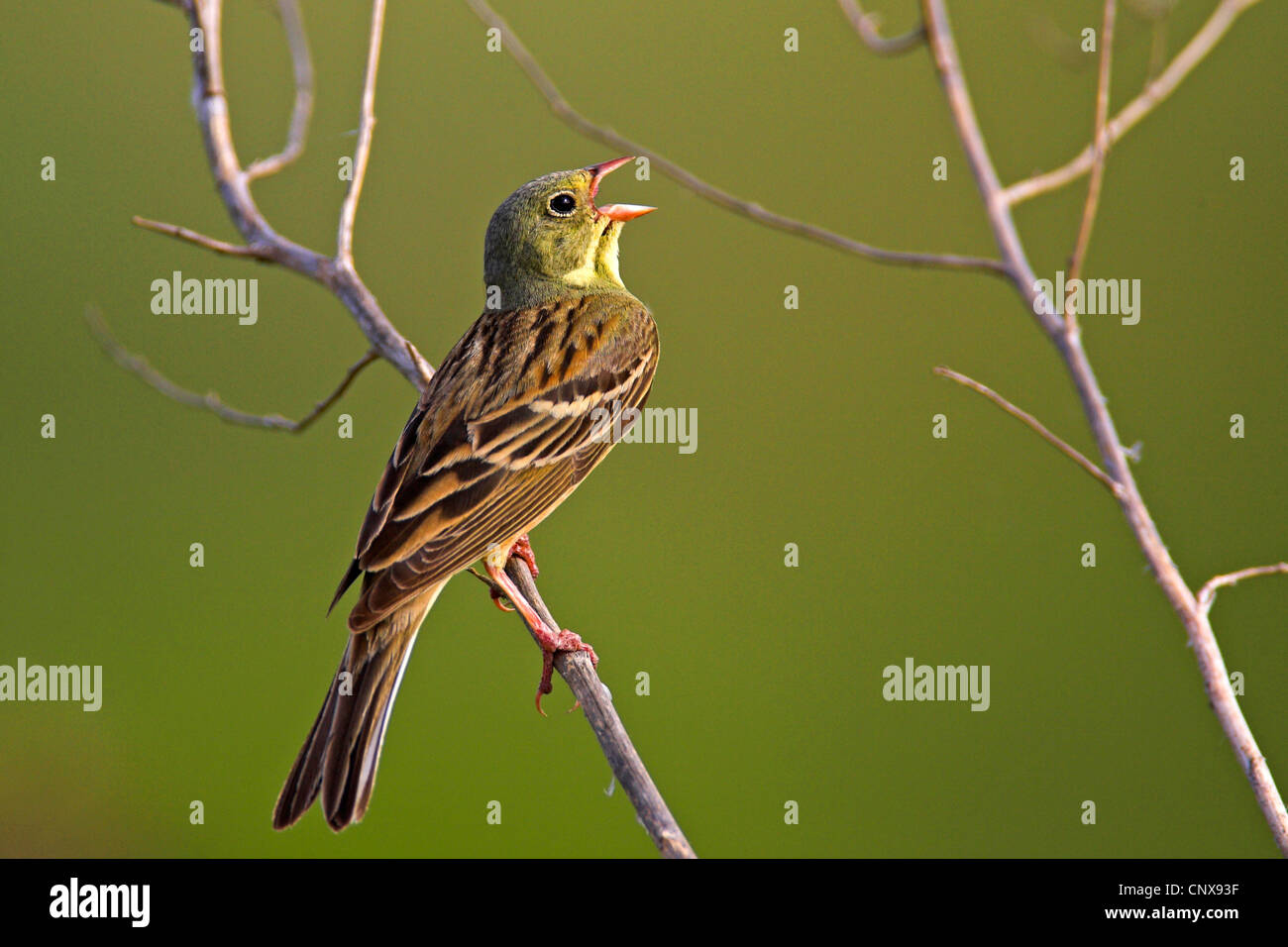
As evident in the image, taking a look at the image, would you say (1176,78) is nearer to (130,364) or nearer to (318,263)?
(318,263)

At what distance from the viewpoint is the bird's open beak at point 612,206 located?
4547mm

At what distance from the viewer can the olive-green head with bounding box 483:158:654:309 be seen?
450 centimetres

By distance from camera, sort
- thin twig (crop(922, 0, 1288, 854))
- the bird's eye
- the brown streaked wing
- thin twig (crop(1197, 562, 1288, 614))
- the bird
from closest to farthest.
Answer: thin twig (crop(922, 0, 1288, 854))
thin twig (crop(1197, 562, 1288, 614))
the bird
the brown streaked wing
the bird's eye

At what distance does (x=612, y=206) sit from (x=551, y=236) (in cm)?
28

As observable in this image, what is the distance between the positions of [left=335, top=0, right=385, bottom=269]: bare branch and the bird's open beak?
0.87 metres

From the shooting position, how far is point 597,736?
3.10m

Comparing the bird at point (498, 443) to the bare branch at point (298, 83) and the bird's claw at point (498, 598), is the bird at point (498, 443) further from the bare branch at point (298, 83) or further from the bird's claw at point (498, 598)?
the bare branch at point (298, 83)

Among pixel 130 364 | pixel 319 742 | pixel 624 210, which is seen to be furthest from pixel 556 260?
pixel 319 742

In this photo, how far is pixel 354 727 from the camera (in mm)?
3449

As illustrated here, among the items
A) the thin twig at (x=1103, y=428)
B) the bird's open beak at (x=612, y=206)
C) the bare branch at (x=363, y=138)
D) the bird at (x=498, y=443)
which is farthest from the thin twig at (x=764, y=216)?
the bird's open beak at (x=612, y=206)

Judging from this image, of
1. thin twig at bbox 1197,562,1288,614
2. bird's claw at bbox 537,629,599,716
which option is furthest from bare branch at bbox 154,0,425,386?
thin twig at bbox 1197,562,1288,614

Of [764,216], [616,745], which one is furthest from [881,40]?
[616,745]

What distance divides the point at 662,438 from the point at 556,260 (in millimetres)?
1045

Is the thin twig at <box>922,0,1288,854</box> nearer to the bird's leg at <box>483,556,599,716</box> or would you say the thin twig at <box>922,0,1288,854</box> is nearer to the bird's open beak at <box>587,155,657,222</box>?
the bird's leg at <box>483,556,599,716</box>
